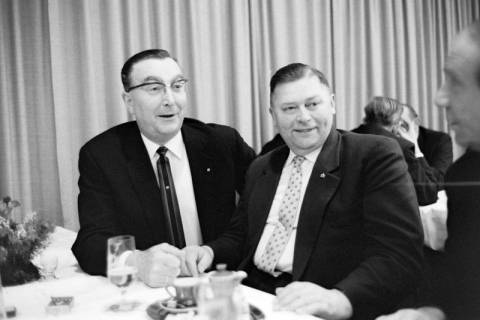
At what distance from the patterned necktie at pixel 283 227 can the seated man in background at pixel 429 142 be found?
1756mm

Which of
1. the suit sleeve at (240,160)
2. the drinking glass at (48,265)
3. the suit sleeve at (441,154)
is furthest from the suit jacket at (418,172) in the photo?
the drinking glass at (48,265)

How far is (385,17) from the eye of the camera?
15.7 feet

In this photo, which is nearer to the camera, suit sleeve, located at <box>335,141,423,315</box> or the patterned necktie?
suit sleeve, located at <box>335,141,423,315</box>

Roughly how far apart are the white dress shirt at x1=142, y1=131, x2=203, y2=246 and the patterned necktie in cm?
53

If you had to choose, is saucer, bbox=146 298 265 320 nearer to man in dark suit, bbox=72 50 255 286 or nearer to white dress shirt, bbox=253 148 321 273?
white dress shirt, bbox=253 148 321 273

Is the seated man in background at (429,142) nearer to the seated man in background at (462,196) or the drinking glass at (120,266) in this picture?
the seated man in background at (462,196)

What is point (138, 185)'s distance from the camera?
2.20 metres

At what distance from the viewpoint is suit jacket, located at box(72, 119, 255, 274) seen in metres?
2.00

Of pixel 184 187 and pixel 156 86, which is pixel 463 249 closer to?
pixel 184 187

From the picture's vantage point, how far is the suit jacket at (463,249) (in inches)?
52.7

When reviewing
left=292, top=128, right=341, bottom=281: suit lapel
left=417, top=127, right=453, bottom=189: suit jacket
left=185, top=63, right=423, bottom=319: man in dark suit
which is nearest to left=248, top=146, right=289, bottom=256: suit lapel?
left=185, top=63, right=423, bottom=319: man in dark suit

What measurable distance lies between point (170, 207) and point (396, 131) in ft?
6.25

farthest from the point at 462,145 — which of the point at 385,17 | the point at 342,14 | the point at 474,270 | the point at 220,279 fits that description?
the point at 385,17

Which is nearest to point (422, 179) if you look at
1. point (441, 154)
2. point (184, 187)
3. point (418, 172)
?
point (418, 172)
